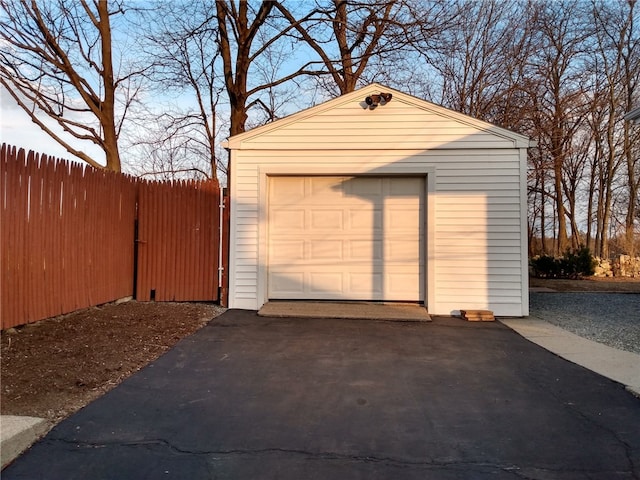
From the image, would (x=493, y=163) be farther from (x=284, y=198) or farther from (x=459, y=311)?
(x=284, y=198)

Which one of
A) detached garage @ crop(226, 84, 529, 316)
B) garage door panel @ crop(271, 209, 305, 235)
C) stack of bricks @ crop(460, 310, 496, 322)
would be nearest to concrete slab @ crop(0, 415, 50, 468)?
detached garage @ crop(226, 84, 529, 316)

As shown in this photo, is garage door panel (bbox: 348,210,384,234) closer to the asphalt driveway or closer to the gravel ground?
the asphalt driveway

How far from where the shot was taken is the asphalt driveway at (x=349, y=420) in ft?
8.18

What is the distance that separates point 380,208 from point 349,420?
4.92 metres

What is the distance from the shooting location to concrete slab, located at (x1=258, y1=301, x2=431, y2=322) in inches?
266

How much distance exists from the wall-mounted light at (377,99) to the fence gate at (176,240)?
316cm

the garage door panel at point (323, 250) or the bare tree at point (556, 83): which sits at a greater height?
the bare tree at point (556, 83)

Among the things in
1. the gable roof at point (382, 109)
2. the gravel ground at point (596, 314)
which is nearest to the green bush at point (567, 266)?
the gravel ground at point (596, 314)

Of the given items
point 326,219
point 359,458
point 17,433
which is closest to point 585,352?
point 359,458

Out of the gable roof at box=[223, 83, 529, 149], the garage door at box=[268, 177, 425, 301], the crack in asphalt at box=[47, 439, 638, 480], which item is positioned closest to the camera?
the crack in asphalt at box=[47, 439, 638, 480]

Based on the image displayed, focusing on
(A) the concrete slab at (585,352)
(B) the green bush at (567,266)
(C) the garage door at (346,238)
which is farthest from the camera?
(B) the green bush at (567,266)

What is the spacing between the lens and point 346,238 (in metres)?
7.64

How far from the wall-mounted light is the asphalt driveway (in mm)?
4159

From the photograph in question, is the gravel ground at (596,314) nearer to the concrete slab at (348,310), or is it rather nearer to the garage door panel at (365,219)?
the concrete slab at (348,310)
